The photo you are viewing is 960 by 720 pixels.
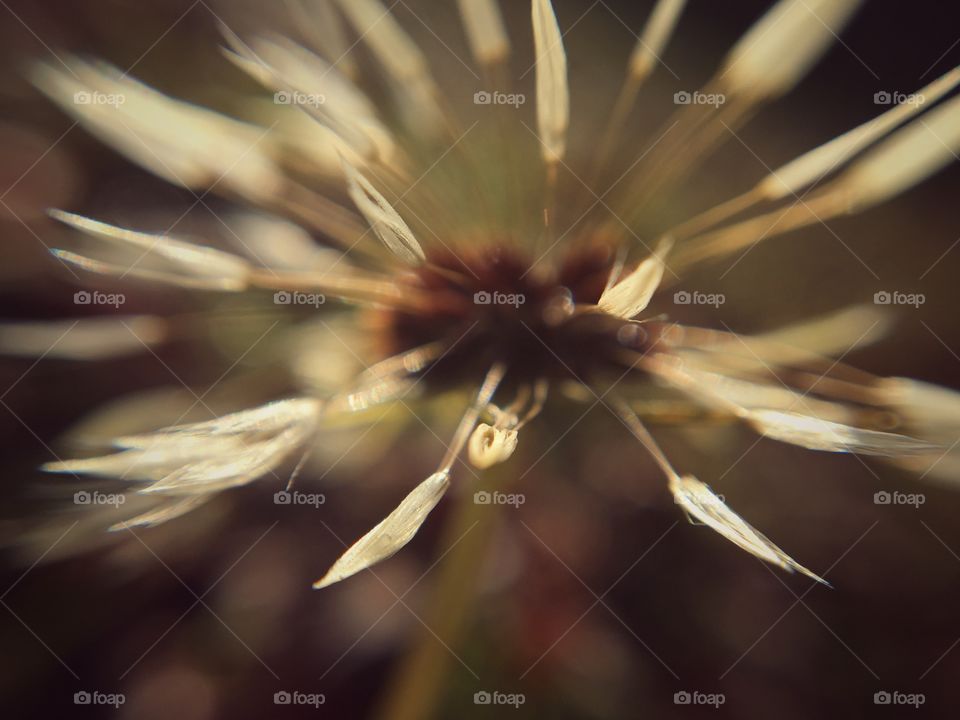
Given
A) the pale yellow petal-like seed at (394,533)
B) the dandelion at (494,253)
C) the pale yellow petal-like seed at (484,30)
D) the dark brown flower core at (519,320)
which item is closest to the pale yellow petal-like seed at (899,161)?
the dandelion at (494,253)

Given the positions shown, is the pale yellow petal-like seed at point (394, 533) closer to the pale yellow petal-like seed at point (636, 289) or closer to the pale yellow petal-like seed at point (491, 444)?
the pale yellow petal-like seed at point (491, 444)

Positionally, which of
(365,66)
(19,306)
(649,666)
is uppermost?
(365,66)

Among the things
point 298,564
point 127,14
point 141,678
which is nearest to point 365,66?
point 127,14

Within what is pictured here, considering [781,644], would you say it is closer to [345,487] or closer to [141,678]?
[345,487]

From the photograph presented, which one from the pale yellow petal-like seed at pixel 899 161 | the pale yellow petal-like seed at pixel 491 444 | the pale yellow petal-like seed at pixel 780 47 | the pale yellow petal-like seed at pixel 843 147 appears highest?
the pale yellow petal-like seed at pixel 780 47

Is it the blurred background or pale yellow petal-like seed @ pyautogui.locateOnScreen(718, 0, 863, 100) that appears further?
the blurred background

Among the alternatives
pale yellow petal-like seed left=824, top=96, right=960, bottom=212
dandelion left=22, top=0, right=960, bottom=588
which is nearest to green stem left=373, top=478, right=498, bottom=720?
dandelion left=22, top=0, right=960, bottom=588

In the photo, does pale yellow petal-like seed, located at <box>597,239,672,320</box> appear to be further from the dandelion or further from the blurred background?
the blurred background
